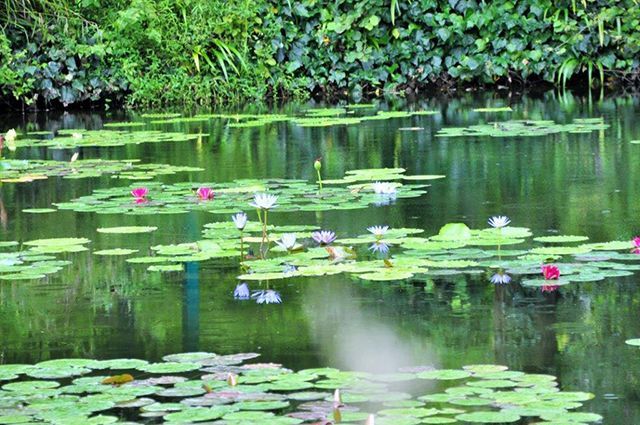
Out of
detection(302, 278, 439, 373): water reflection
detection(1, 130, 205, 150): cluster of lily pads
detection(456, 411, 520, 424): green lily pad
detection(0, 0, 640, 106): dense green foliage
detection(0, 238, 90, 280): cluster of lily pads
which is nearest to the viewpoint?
detection(456, 411, 520, 424): green lily pad

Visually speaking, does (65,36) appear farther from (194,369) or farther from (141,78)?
(194,369)

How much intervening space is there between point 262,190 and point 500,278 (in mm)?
2310

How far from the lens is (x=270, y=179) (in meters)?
7.20

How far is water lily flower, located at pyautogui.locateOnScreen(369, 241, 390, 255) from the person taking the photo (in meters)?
5.07

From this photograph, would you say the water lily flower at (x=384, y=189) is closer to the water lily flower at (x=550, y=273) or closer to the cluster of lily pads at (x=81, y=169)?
the cluster of lily pads at (x=81, y=169)

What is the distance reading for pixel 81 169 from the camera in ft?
25.7

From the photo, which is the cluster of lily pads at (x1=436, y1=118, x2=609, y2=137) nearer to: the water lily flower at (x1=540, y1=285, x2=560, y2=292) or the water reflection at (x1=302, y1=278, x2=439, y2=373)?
the water lily flower at (x1=540, y1=285, x2=560, y2=292)

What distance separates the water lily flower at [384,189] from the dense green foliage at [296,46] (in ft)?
20.7

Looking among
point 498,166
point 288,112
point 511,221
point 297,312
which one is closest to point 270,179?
point 498,166

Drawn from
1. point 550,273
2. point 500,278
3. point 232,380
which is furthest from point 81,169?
point 232,380

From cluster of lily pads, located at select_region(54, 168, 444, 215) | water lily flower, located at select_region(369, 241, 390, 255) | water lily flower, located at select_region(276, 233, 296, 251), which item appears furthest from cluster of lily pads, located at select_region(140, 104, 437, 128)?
water lily flower, located at select_region(276, 233, 296, 251)

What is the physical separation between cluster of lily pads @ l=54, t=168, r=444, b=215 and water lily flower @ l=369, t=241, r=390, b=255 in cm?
89

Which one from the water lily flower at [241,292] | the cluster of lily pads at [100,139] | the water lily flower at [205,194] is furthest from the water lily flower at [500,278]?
the cluster of lily pads at [100,139]

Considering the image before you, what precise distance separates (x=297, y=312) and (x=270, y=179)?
3.05m
